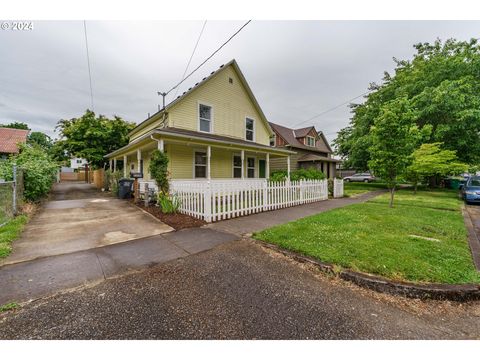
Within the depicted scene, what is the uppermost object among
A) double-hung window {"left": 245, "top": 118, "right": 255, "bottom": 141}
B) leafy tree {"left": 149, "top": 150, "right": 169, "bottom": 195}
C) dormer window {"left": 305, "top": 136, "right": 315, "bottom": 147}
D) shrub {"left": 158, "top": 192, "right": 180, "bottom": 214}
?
dormer window {"left": 305, "top": 136, "right": 315, "bottom": 147}

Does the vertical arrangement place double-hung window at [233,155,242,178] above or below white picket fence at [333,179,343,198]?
above

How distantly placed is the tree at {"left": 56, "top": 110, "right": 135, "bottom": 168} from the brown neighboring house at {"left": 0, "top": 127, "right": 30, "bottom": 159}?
4.00m

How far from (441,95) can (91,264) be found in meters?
21.9

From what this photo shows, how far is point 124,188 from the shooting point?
468 inches

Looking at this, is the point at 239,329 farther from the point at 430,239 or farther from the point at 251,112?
the point at 251,112

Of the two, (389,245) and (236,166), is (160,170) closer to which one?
(236,166)

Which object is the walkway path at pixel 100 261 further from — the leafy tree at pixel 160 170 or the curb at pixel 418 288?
the leafy tree at pixel 160 170

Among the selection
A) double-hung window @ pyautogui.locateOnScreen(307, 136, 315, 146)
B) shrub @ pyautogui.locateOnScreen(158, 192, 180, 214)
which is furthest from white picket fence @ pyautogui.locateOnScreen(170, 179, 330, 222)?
double-hung window @ pyautogui.locateOnScreen(307, 136, 315, 146)

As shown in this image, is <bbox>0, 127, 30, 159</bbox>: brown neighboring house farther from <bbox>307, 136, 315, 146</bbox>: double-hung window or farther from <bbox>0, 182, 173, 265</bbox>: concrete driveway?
<bbox>307, 136, 315, 146</bbox>: double-hung window

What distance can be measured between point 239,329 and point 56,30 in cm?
966

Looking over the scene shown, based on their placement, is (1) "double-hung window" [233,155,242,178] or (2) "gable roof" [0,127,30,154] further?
(2) "gable roof" [0,127,30,154]

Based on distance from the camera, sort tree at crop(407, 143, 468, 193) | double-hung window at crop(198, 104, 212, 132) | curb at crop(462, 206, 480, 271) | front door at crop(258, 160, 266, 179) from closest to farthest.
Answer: curb at crop(462, 206, 480, 271) < double-hung window at crop(198, 104, 212, 132) < tree at crop(407, 143, 468, 193) < front door at crop(258, 160, 266, 179)

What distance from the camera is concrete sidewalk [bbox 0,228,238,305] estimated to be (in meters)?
2.83

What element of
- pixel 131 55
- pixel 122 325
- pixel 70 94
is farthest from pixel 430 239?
pixel 70 94
